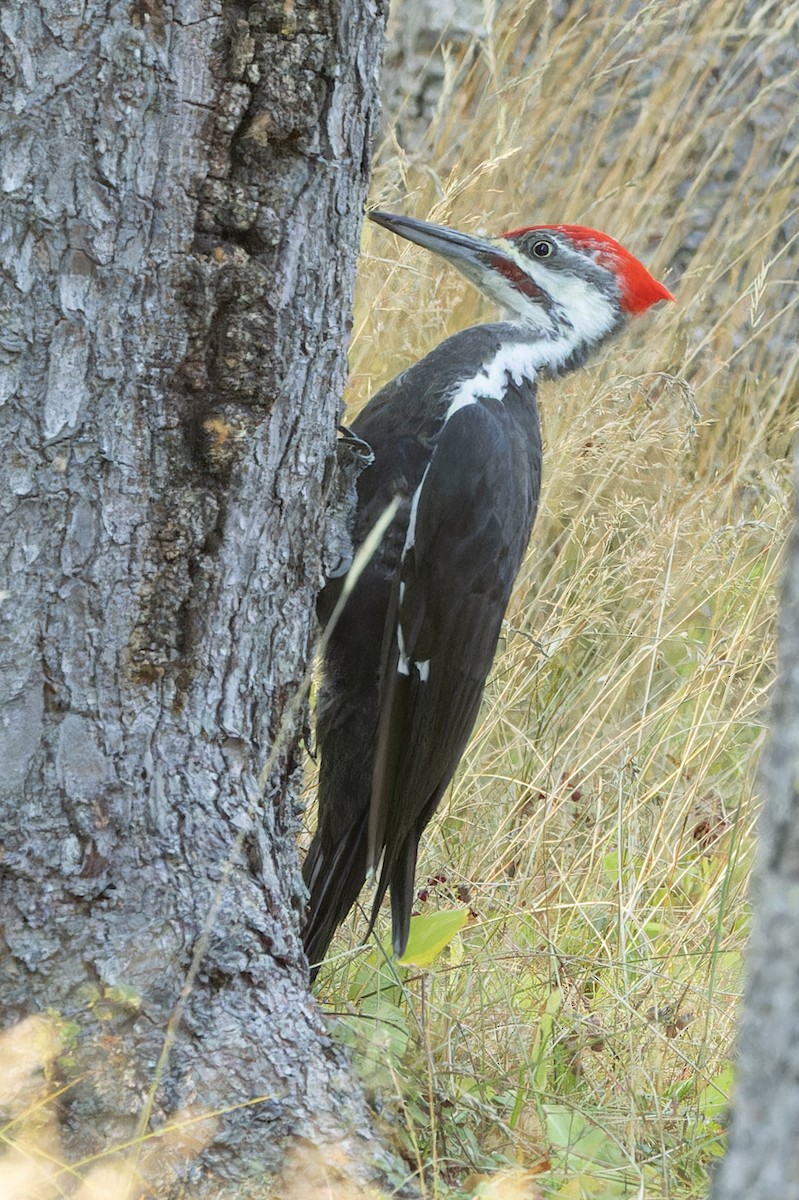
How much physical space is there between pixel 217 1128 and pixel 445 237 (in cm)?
173

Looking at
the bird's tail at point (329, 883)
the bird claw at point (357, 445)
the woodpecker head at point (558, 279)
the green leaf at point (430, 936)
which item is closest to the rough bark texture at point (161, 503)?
the green leaf at point (430, 936)

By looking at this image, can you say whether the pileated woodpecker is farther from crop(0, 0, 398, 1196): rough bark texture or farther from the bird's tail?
crop(0, 0, 398, 1196): rough bark texture

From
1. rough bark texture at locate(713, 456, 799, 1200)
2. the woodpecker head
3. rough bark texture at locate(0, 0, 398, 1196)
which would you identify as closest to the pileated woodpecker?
the woodpecker head

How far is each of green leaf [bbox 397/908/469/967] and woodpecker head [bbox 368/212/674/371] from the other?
3.88ft

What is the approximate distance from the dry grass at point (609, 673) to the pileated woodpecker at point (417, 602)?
0.59 feet

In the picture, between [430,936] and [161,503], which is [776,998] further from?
[430,936]

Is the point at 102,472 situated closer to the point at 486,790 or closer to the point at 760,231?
the point at 486,790

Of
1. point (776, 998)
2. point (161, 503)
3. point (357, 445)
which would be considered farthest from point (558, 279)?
point (776, 998)

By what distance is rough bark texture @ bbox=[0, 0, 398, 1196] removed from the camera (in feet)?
4.47

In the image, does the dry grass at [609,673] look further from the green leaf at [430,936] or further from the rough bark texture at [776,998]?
the rough bark texture at [776,998]

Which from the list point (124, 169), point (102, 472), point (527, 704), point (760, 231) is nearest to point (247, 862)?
point (102, 472)

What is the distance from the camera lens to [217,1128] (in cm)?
147

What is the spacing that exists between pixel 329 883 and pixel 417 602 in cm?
51

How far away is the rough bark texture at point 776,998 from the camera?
0.84 meters
